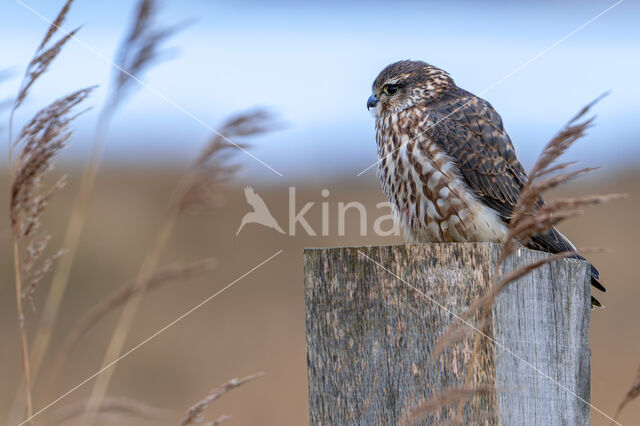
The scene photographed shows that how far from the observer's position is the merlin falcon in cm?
369

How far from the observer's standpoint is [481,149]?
12.9ft

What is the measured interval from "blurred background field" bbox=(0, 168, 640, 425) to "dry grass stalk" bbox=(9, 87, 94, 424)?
4342 mm

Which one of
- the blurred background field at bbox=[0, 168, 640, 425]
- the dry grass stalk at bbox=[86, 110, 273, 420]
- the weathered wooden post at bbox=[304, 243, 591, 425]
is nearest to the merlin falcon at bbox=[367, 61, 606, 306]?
the weathered wooden post at bbox=[304, 243, 591, 425]

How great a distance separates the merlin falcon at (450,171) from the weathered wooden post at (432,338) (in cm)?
148

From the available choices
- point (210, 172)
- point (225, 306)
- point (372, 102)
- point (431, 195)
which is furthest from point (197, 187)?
point (225, 306)

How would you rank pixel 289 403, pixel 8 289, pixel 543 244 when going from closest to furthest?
pixel 543 244
pixel 289 403
pixel 8 289

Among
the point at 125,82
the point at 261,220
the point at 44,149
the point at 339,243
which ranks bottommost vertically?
the point at 44,149

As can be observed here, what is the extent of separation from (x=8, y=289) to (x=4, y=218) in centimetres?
98

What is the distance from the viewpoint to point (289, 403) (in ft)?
20.7

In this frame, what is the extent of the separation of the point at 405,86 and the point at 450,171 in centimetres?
91

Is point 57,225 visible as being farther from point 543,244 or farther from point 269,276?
point 543,244

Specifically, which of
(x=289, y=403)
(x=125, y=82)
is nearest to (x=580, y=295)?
(x=125, y=82)

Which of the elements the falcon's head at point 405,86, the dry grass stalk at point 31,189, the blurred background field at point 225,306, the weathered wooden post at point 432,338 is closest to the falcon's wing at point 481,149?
the falcon's head at point 405,86

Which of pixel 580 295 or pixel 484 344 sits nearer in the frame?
pixel 484 344
